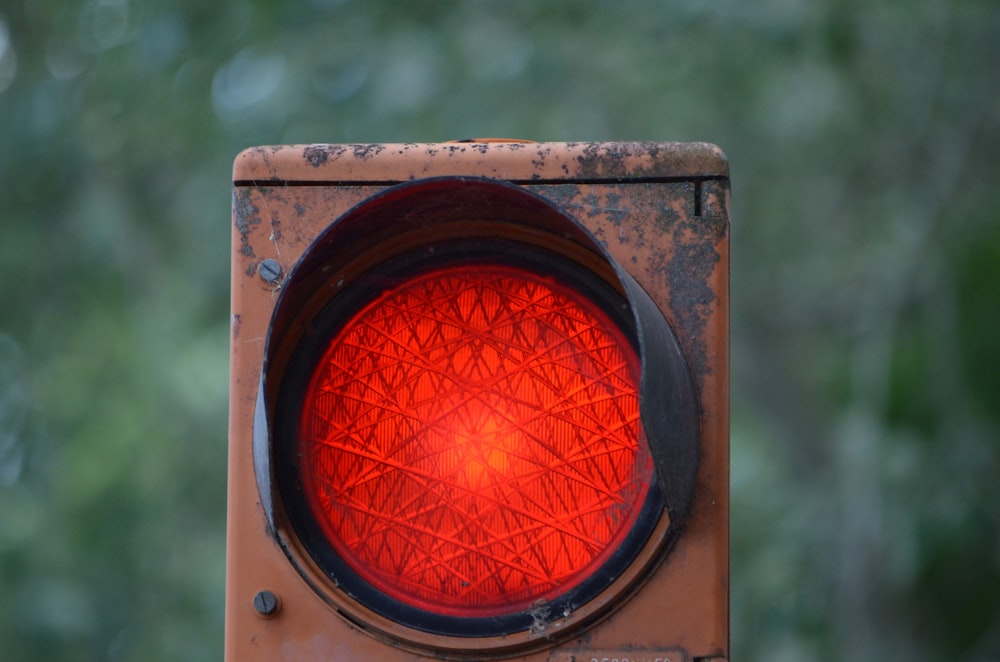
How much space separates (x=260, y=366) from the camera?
1.63 meters

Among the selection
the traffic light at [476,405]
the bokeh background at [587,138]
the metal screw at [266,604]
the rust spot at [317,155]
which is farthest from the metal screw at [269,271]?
the bokeh background at [587,138]

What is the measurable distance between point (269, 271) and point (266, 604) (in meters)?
0.34

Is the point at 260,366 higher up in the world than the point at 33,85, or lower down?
lower down

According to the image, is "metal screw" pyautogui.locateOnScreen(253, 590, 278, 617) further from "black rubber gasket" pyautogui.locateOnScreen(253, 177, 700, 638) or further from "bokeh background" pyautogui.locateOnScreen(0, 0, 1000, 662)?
"bokeh background" pyautogui.locateOnScreen(0, 0, 1000, 662)

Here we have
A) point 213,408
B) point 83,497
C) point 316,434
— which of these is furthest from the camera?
point 83,497

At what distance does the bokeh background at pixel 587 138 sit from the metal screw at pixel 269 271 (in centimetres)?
414

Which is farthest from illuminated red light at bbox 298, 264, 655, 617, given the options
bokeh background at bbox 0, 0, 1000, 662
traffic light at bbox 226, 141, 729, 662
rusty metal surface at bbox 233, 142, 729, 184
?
bokeh background at bbox 0, 0, 1000, 662

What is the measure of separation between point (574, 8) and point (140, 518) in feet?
9.06

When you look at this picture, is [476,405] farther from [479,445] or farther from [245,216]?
[245,216]

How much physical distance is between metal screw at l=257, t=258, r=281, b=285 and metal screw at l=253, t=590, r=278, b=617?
322 millimetres

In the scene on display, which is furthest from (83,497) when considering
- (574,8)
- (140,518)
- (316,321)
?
(316,321)

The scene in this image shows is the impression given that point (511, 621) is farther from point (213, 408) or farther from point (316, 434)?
point (213, 408)

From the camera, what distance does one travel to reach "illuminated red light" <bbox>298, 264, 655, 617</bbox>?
61.5 inches

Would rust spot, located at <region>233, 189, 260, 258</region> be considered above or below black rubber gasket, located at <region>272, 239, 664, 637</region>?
above
